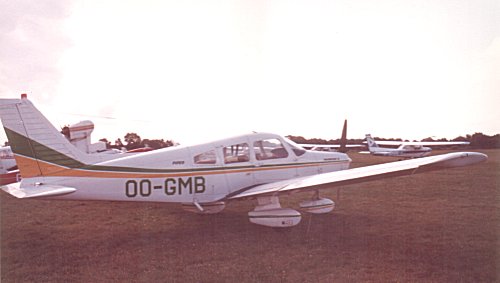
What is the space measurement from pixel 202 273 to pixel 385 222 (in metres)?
4.74

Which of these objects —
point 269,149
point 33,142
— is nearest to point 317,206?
point 269,149

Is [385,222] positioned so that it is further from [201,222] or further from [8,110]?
[8,110]

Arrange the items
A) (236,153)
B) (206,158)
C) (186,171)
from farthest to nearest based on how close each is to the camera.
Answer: (236,153), (206,158), (186,171)

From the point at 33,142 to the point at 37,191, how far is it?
968 mm

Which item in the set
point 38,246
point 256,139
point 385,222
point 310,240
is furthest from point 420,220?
point 38,246

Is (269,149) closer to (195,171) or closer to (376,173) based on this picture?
(195,171)

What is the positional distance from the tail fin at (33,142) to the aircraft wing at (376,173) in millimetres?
3375

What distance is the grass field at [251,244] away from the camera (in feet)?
16.6

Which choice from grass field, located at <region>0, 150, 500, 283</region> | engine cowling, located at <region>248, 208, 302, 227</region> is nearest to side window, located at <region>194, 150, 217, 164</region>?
grass field, located at <region>0, 150, 500, 283</region>

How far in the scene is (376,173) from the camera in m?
5.78

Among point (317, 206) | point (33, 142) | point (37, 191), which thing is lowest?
point (317, 206)

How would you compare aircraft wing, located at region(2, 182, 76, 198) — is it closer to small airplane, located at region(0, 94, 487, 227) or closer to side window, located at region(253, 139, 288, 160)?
small airplane, located at region(0, 94, 487, 227)

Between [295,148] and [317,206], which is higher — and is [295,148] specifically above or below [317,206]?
above

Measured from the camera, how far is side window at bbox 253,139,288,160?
798cm
